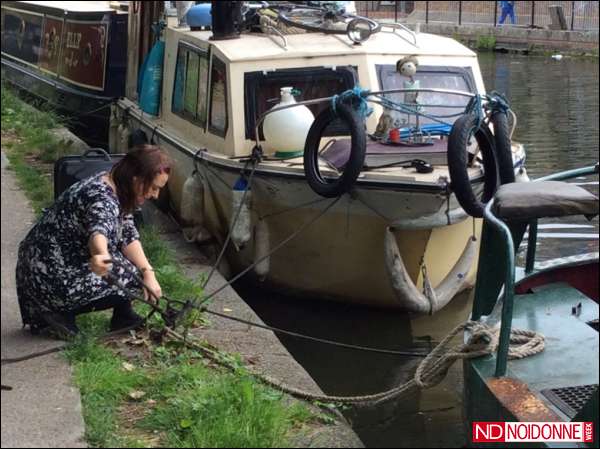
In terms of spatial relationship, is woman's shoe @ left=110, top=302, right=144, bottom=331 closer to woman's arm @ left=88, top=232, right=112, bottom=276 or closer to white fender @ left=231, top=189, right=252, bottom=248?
woman's arm @ left=88, top=232, right=112, bottom=276

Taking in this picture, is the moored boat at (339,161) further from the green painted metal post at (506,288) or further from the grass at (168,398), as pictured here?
the green painted metal post at (506,288)

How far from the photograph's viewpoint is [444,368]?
16.9 feet

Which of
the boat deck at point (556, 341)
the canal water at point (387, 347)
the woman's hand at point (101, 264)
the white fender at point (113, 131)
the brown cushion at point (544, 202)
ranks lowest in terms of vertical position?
the canal water at point (387, 347)

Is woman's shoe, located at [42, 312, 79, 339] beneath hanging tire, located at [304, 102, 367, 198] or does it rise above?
beneath

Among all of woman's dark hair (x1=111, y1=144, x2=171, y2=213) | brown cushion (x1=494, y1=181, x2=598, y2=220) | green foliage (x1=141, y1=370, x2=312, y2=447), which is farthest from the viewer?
woman's dark hair (x1=111, y1=144, x2=171, y2=213)

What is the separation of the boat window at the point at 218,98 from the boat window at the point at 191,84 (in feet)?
0.58

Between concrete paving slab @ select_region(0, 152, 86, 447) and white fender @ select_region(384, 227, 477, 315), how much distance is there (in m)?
3.00

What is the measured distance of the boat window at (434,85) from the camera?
29.3 ft

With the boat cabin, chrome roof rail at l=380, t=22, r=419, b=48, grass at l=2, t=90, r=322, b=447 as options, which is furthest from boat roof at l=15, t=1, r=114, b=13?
grass at l=2, t=90, r=322, b=447

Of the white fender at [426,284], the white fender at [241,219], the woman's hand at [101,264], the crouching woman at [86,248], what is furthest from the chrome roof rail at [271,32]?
the woman's hand at [101,264]

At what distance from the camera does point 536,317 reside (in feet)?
18.5

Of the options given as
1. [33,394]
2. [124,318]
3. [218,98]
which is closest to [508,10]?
[218,98]

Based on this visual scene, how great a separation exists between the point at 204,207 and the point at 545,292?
4131mm

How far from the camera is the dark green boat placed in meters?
4.36
